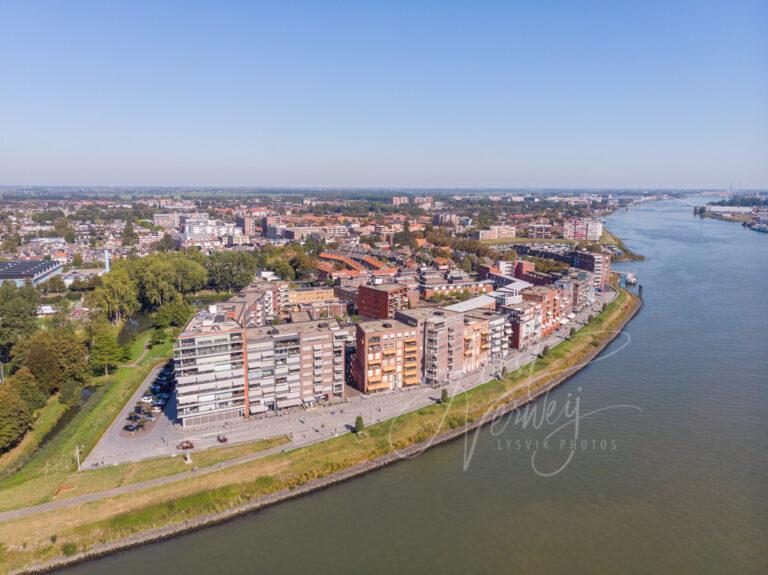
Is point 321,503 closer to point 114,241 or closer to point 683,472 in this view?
point 683,472

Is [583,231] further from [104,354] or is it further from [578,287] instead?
[104,354]

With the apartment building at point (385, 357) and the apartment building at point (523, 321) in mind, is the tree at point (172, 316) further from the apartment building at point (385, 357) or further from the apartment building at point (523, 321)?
the apartment building at point (523, 321)

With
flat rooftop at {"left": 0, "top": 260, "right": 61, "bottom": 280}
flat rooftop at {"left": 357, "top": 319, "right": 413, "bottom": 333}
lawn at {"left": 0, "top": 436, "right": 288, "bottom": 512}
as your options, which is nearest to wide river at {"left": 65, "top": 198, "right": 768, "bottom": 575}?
lawn at {"left": 0, "top": 436, "right": 288, "bottom": 512}

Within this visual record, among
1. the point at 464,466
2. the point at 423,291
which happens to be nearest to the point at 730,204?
the point at 423,291

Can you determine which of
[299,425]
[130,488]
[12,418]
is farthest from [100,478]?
[299,425]

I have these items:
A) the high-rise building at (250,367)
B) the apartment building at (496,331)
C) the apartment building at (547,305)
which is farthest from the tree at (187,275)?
the apartment building at (547,305)
